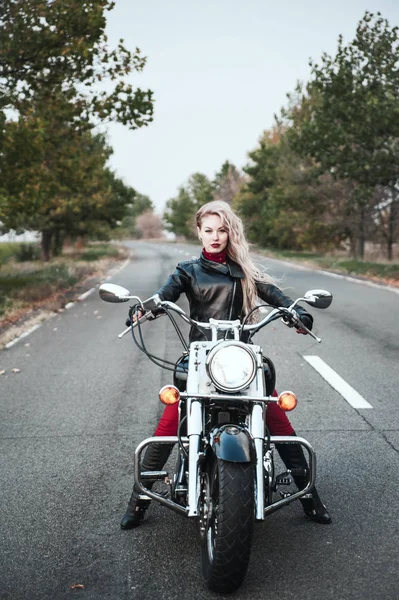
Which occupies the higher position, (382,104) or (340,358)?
(382,104)

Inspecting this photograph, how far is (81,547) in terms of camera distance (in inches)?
141

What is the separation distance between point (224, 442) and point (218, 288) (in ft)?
3.26

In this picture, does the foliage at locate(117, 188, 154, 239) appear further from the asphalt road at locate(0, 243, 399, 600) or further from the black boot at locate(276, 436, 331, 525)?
the black boot at locate(276, 436, 331, 525)

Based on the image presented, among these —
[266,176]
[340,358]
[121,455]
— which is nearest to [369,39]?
[340,358]

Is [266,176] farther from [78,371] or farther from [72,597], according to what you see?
[72,597]

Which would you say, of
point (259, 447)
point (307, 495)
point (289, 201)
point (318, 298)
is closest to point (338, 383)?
point (307, 495)

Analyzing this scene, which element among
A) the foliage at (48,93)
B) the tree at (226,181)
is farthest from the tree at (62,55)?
the tree at (226,181)

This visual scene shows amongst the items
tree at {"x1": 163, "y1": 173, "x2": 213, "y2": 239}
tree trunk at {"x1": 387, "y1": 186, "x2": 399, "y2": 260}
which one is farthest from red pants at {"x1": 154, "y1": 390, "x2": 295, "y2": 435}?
tree at {"x1": 163, "y1": 173, "x2": 213, "y2": 239}

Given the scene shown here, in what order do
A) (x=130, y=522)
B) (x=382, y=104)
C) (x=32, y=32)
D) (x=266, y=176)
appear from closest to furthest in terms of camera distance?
(x=130, y=522) < (x=32, y=32) < (x=382, y=104) < (x=266, y=176)

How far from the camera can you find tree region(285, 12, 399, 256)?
A: 23.2m

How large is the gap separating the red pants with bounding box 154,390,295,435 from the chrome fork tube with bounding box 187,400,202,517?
1.43 feet

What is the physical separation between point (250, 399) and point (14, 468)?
242 centimetres

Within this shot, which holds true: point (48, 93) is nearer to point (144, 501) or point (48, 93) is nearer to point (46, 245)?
point (144, 501)

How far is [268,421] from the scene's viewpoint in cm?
381
